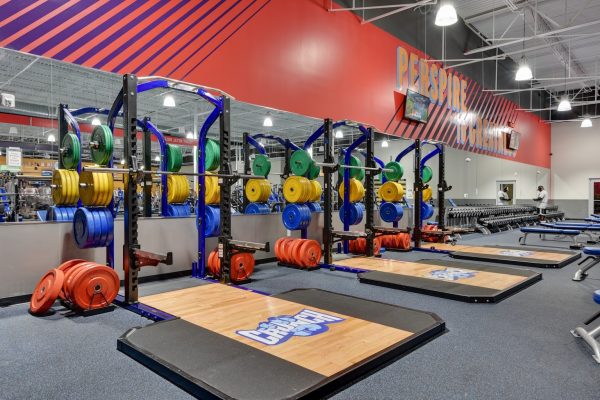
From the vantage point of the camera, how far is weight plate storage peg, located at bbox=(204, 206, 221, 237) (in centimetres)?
516

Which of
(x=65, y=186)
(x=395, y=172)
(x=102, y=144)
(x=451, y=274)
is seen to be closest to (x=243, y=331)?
(x=102, y=144)

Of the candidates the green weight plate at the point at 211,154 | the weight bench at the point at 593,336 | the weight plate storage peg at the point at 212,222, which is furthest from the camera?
the green weight plate at the point at 211,154

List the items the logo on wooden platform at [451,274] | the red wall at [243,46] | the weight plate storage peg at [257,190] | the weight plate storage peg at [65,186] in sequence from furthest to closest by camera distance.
Answer: the weight plate storage peg at [257,190] < the logo on wooden platform at [451,274] < the red wall at [243,46] < the weight plate storage peg at [65,186]

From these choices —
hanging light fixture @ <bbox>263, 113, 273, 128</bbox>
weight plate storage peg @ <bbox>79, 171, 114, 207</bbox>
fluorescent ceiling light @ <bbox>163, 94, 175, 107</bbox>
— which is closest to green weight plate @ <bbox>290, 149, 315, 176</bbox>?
hanging light fixture @ <bbox>263, 113, 273, 128</bbox>

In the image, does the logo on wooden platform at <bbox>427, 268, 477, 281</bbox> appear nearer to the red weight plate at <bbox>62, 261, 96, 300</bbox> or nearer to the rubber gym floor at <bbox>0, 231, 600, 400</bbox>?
the rubber gym floor at <bbox>0, 231, 600, 400</bbox>

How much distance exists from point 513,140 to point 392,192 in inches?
401

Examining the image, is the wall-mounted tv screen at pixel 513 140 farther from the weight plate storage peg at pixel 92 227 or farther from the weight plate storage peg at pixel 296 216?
the weight plate storage peg at pixel 92 227

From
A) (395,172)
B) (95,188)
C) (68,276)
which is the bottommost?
(68,276)

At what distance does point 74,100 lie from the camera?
23.1 ft

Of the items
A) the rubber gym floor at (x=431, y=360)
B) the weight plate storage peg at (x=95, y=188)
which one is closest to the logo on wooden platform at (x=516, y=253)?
the rubber gym floor at (x=431, y=360)

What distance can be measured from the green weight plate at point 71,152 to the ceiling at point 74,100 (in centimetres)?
96

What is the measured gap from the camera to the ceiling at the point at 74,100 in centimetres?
525

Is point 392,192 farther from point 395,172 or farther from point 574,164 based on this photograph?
point 574,164

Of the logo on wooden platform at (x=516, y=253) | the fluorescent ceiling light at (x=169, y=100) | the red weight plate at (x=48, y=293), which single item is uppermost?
the fluorescent ceiling light at (x=169, y=100)
